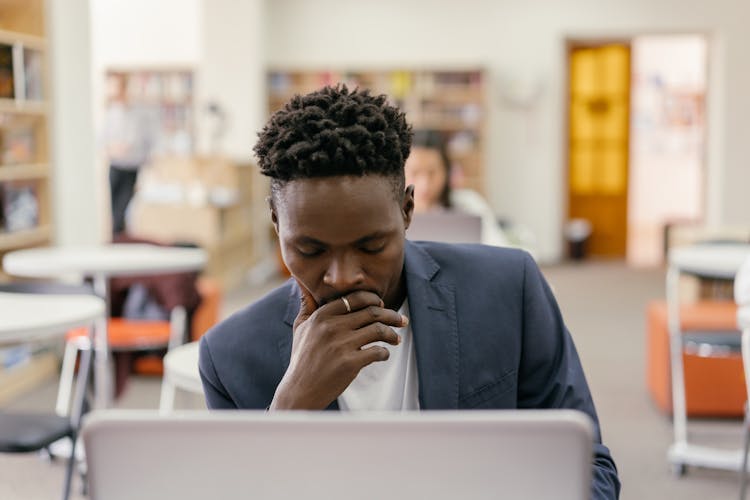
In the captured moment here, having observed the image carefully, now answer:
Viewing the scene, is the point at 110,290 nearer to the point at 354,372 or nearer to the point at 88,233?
the point at 88,233

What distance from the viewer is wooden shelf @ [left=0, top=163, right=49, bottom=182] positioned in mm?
5301

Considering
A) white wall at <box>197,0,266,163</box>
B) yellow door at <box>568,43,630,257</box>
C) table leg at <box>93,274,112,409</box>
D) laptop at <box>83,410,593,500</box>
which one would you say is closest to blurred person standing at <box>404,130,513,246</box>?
table leg at <box>93,274,112,409</box>

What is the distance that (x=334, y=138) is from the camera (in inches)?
47.6

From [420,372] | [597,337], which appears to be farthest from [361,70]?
[420,372]

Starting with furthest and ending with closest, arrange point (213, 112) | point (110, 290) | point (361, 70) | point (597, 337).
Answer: point (361, 70)
point (213, 112)
point (597, 337)
point (110, 290)

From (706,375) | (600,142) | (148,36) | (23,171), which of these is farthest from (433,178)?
(600,142)

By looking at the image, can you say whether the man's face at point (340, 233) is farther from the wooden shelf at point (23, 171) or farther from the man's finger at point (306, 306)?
the wooden shelf at point (23, 171)

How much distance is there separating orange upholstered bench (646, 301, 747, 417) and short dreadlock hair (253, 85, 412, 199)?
11.3 feet

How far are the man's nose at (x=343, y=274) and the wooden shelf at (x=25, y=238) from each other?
14.9 feet

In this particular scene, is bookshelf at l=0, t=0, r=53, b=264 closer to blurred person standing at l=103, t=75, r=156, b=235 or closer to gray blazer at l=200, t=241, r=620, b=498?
gray blazer at l=200, t=241, r=620, b=498

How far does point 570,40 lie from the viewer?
1099 cm

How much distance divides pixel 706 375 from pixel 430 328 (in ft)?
11.7

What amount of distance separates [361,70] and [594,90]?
263 centimetres

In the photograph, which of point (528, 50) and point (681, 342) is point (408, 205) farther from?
point (528, 50)
